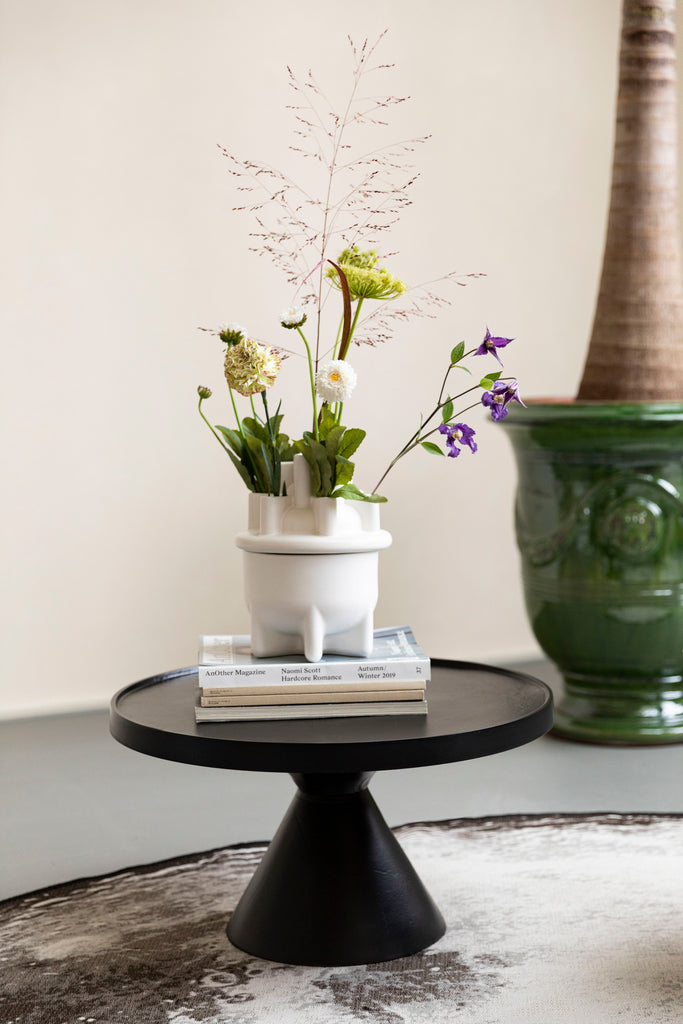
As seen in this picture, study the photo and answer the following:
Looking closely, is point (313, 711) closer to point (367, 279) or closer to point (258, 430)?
point (258, 430)

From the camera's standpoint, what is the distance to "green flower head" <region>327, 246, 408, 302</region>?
A: 1.90m

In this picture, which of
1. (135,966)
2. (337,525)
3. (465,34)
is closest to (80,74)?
(465,34)

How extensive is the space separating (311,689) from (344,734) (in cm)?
12

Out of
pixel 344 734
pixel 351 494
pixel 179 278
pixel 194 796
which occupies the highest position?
pixel 179 278

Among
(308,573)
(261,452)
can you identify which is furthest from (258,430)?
(308,573)

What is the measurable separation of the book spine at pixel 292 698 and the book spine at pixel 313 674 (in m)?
0.02

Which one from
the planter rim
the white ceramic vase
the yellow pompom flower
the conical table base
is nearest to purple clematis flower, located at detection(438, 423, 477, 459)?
the white ceramic vase

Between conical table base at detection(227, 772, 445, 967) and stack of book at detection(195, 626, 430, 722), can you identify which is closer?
stack of book at detection(195, 626, 430, 722)

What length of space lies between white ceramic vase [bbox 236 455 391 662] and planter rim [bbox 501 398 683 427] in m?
1.33

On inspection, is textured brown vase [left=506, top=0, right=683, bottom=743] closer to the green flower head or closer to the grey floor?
the grey floor

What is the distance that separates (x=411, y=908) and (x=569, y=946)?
0.27m

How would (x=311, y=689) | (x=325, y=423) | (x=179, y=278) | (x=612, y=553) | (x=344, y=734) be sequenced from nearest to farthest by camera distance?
1. (x=344, y=734)
2. (x=311, y=689)
3. (x=325, y=423)
4. (x=612, y=553)
5. (x=179, y=278)

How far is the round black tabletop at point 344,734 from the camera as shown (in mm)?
1642

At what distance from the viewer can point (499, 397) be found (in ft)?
6.10
